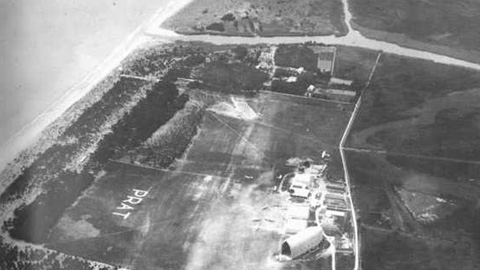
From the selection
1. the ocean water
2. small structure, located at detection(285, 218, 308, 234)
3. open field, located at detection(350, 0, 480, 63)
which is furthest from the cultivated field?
the ocean water

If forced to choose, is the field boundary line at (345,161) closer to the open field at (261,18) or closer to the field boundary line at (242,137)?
the field boundary line at (242,137)

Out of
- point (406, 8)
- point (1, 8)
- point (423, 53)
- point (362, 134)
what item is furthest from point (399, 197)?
point (1, 8)

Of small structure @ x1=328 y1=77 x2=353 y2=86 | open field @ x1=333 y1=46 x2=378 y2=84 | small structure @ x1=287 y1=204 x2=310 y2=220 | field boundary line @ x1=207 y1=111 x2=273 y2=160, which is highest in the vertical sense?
open field @ x1=333 y1=46 x2=378 y2=84

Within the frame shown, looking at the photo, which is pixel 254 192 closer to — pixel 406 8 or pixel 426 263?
pixel 426 263

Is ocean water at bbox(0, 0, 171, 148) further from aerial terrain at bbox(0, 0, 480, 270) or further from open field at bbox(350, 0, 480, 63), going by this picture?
open field at bbox(350, 0, 480, 63)

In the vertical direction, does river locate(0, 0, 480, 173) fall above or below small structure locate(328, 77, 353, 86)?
above

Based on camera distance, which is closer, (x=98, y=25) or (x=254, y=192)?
(x=254, y=192)

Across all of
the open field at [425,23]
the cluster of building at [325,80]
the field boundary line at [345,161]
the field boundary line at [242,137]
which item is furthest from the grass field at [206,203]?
the open field at [425,23]
